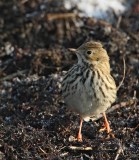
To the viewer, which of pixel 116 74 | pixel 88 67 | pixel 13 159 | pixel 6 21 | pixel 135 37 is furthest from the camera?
pixel 6 21

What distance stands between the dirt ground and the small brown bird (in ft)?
0.89

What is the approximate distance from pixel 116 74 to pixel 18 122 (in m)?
1.79

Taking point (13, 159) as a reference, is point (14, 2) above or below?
above

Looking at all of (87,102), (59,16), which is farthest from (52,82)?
(59,16)

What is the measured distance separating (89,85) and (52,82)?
55.4 inches

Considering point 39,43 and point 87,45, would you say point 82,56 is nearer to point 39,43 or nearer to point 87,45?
point 87,45

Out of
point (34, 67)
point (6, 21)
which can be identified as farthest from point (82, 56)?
point (6, 21)

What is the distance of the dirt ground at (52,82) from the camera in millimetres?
6254

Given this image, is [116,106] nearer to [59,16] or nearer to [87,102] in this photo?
[87,102]

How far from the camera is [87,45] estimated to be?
6.59 m

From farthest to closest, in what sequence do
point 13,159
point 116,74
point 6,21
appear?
point 6,21 → point 116,74 → point 13,159

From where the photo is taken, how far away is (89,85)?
637 cm

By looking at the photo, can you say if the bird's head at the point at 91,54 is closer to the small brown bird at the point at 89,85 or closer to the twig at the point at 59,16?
the small brown bird at the point at 89,85

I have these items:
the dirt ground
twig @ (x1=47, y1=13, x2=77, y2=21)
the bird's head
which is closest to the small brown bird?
the bird's head
